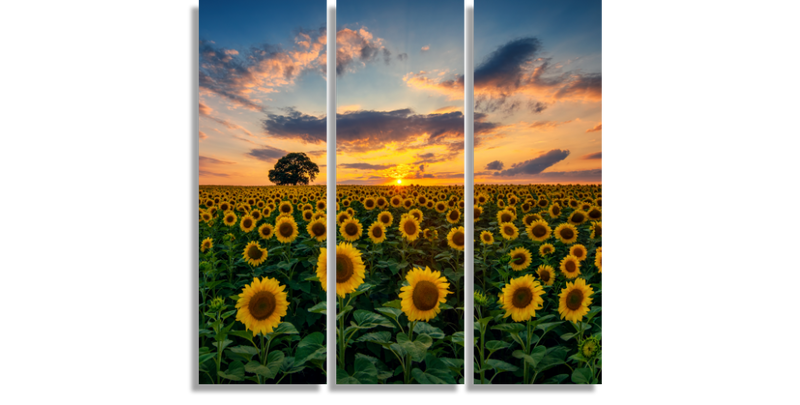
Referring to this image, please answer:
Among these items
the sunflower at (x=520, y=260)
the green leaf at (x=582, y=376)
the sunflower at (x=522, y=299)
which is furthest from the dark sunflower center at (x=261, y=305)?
the sunflower at (x=520, y=260)

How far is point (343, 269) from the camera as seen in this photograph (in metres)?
2.14

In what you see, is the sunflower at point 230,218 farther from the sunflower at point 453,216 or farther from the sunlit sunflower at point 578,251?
the sunlit sunflower at point 578,251

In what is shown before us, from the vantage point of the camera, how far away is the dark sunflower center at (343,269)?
212 centimetres

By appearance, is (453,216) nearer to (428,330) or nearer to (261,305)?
(428,330)

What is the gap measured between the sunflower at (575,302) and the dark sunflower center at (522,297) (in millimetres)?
247

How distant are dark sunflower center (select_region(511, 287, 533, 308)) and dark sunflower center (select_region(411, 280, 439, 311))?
57cm

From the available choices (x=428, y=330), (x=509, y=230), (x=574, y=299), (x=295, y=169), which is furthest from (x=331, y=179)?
(x=295, y=169)

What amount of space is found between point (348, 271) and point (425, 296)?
60cm

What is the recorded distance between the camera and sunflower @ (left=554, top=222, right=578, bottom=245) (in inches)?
149
